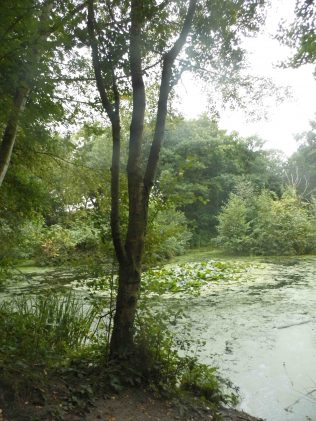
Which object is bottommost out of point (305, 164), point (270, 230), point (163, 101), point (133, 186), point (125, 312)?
point (125, 312)

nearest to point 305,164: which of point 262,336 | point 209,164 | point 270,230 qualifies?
point 209,164

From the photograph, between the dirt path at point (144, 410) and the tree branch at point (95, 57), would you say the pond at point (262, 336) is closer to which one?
the dirt path at point (144, 410)

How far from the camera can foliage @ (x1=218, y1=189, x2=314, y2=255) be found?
607 inches

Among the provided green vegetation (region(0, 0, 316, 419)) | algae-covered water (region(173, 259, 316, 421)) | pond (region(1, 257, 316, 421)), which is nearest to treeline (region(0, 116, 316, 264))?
green vegetation (region(0, 0, 316, 419))

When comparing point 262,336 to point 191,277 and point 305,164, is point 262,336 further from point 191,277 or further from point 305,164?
point 305,164

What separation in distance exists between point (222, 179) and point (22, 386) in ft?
67.9

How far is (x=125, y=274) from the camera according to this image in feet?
10.9

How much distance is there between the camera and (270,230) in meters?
15.7

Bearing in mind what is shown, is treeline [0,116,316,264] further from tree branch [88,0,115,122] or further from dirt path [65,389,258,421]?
dirt path [65,389,258,421]

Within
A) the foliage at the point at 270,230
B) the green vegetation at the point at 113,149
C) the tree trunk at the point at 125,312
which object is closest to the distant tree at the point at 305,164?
the foliage at the point at 270,230

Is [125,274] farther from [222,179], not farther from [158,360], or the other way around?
[222,179]

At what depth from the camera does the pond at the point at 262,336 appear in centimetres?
345

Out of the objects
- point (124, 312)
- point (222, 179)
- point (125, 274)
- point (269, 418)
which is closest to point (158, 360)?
point (124, 312)

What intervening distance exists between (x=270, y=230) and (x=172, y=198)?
43.2ft
